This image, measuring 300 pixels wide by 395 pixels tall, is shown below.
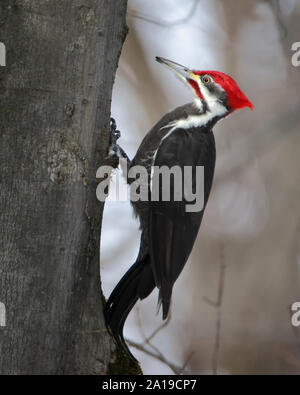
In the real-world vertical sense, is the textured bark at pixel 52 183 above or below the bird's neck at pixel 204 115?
below

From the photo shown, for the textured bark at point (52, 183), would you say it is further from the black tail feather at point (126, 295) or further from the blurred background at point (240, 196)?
the blurred background at point (240, 196)

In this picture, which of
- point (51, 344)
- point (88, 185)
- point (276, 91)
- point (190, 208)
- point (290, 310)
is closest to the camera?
point (51, 344)

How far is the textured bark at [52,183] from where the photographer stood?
2186mm

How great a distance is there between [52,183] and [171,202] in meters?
0.97

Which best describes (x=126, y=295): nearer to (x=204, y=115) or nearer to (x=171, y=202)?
(x=171, y=202)

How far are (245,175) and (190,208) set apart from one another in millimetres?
2399

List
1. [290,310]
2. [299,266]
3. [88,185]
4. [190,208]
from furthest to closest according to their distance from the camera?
[299,266], [290,310], [190,208], [88,185]

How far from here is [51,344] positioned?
2221 millimetres

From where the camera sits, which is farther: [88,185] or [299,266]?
[299,266]

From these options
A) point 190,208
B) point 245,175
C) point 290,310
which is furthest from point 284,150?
point 190,208

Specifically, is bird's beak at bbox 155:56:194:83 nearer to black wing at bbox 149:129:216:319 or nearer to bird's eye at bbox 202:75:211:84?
bird's eye at bbox 202:75:211:84

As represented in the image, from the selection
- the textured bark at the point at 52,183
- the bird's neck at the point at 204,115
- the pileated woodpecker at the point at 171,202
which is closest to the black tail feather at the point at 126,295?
the pileated woodpecker at the point at 171,202

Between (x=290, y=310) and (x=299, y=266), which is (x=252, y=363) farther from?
(x=299, y=266)

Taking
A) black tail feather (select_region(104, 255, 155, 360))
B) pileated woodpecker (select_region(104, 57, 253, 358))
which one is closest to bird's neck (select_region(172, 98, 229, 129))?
pileated woodpecker (select_region(104, 57, 253, 358))
